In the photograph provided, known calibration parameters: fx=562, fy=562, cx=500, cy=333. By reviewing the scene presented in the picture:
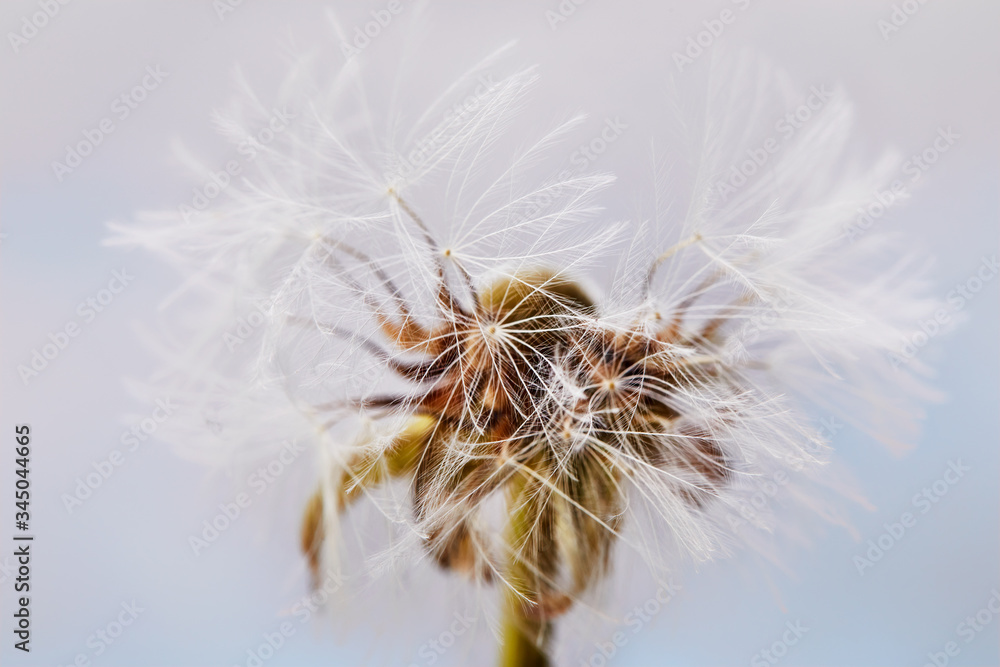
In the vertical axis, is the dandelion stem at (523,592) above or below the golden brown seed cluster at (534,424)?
below

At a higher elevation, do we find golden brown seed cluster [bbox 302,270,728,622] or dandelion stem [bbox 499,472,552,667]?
golden brown seed cluster [bbox 302,270,728,622]

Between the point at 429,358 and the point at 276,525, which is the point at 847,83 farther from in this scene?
the point at 276,525

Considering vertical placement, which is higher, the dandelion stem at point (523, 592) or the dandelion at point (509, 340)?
the dandelion at point (509, 340)

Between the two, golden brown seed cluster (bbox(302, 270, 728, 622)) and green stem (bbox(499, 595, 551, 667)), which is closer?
golden brown seed cluster (bbox(302, 270, 728, 622))

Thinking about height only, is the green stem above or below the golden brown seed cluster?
below

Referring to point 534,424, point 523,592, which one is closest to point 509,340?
point 534,424

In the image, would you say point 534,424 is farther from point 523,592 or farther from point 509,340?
point 523,592

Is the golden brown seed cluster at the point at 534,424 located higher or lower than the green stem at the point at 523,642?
higher

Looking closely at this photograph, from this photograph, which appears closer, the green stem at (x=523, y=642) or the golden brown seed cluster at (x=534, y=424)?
the golden brown seed cluster at (x=534, y=424)
